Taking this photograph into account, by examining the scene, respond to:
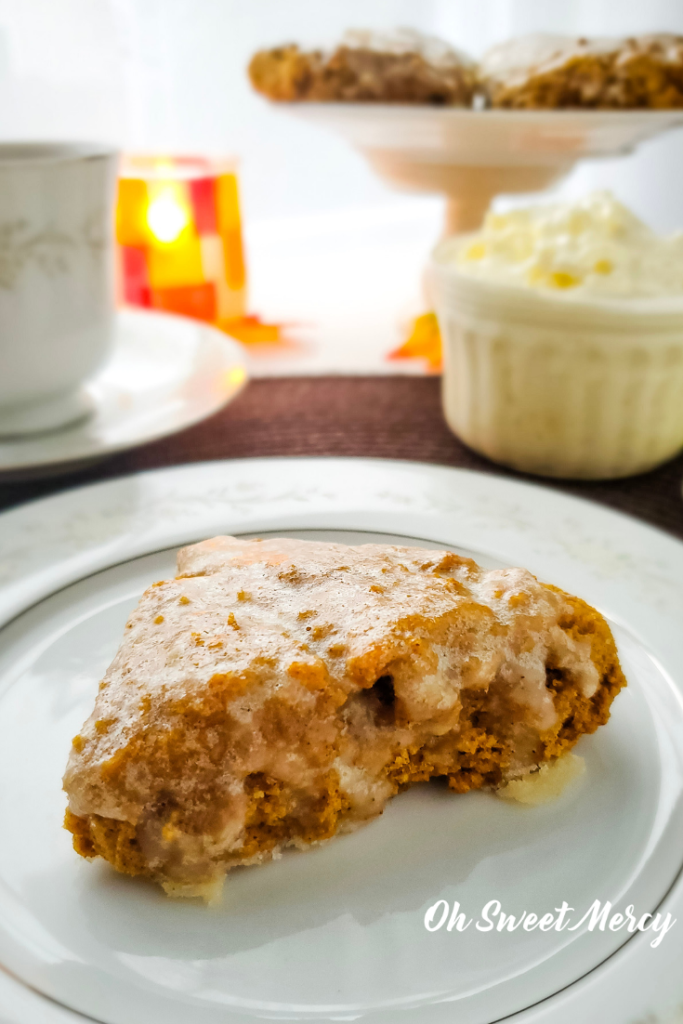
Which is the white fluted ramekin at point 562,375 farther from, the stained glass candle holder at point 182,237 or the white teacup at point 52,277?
the stained glass candle holder at point 182,237

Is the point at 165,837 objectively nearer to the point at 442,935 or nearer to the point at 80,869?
the point at 80,869

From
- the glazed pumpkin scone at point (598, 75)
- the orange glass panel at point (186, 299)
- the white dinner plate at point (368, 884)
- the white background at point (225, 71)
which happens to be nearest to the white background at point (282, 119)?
the white background at point (225, 71)

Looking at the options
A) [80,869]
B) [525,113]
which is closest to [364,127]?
[525,113]

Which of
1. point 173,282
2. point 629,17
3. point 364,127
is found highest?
point 629,17

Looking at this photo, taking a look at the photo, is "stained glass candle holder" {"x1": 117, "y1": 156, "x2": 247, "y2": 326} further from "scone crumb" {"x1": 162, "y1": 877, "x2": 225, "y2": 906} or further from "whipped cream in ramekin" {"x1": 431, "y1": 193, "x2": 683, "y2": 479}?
"scone crumb" {"x1": 162, "y1": 877, "x2": 225, "y2": 906}

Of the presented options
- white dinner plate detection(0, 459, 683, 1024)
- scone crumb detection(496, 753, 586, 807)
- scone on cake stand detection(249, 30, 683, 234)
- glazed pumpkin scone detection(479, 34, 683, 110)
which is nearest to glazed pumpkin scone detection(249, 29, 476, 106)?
scone on cake stand detection(249, 30, 683, 234)

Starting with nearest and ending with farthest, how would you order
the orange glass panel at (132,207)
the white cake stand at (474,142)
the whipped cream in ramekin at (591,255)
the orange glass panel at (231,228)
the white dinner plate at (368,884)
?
the white dinner plate at (368,884)
the whipped cream in ramekin at (591,255)
the white cake stand at (474,142)
the orange glass panel at (132,207)
the orange glass panel at (231,228)

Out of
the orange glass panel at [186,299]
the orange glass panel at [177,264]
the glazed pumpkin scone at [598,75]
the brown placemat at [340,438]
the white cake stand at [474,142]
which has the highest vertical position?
the glazed pumpkin scone at [598,75]
